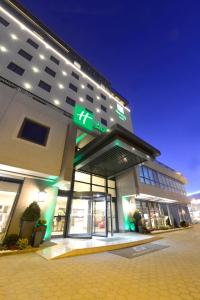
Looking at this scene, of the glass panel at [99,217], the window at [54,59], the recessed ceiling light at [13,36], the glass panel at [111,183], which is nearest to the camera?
the glass panel at [99,217]

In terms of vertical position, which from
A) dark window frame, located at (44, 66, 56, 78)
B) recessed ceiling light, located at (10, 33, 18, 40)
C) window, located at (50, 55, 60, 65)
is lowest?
dark window frame, located at (44, 66, 56, 78)

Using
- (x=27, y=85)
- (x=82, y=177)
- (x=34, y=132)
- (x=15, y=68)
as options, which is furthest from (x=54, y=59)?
(x=82, y=177)

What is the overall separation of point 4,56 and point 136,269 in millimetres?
16539

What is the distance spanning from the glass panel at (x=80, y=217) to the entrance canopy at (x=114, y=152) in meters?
2.57

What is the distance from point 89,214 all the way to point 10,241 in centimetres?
490

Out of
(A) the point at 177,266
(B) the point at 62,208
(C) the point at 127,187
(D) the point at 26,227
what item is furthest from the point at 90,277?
(C) the point at 127,187

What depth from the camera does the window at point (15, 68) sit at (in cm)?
1150

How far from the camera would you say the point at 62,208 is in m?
8.91

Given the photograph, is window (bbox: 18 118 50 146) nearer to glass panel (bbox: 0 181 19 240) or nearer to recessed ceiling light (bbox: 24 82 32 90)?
glass panel (bbox: 0 181 19 240)

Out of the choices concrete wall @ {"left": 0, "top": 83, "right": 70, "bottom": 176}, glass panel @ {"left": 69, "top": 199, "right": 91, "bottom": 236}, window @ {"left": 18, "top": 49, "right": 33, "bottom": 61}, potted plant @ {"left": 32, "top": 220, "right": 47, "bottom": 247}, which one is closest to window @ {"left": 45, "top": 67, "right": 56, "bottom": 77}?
window @ {"left": 18, "top": 49, "right": 33, "bottom": 61}

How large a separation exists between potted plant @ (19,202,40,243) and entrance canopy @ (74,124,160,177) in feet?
14.2

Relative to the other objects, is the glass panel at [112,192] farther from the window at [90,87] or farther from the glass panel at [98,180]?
the window at [90,87]

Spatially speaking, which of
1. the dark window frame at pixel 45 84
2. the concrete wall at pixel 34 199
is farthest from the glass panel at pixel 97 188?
the dark window frame at pixel 45 84

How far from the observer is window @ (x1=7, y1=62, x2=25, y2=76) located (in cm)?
1150
